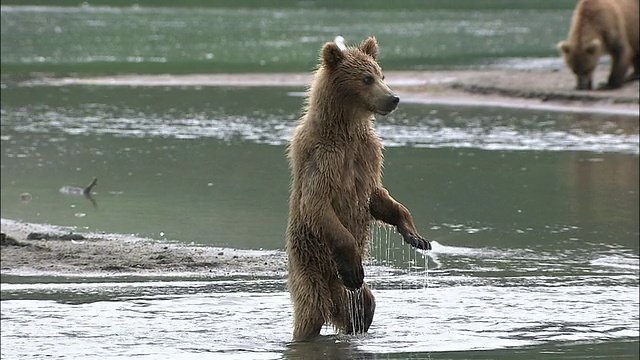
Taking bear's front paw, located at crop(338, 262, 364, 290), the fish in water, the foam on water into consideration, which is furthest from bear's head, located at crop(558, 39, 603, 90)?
bear's front paw, located at crop(338, 262, 364, 290)

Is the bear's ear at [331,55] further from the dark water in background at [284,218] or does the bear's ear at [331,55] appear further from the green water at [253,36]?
the green water at [253,36]

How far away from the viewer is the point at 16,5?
180 ft

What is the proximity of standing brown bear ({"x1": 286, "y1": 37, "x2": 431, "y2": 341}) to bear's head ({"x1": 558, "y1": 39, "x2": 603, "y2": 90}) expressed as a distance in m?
14.5

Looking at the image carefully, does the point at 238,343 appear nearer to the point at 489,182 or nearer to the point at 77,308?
the point at 77,308

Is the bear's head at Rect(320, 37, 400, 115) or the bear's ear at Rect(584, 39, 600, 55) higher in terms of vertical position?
the bear's ear at Rect(584, 39, 600, 55)

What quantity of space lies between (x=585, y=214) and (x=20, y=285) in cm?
510

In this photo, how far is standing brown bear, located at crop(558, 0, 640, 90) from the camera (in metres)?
21.0

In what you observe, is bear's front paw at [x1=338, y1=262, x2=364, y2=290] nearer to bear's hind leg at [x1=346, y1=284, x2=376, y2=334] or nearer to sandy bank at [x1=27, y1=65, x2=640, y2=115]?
bear's hind leg at [x1=346, y1=284, x2=376, y2=334]

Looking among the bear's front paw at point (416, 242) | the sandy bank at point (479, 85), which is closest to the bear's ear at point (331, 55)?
the bear's front paw at point (416, 242)

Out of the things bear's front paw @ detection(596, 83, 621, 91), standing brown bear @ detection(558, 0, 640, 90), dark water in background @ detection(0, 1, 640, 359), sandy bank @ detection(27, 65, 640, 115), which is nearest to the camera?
dark water in background @ detection(0, 1, 640, 359)

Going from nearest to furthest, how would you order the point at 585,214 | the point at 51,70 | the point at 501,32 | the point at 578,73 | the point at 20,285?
1. the point at 20,285
2. the point at 585,214
3. the point at 578,73
4. the point at 51,70
5. the point at 501,32

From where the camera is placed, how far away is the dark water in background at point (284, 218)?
7.24 m

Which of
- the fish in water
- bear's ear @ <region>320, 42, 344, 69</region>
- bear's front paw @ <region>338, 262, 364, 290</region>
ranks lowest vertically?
bear's front paw @ <region>338, 262, 364, 290</region>

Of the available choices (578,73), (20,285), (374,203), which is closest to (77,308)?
(20,285)
